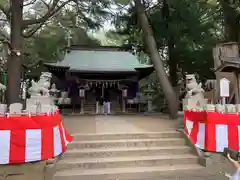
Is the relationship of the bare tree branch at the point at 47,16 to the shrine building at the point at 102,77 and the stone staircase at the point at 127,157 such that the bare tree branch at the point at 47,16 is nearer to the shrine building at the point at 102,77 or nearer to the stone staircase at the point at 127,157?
the stone staircase at the point at 127,157

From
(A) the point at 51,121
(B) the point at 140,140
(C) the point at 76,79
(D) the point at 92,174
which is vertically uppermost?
(C) the point at 76,79

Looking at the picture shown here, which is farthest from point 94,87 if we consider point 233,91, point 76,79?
point 233,91

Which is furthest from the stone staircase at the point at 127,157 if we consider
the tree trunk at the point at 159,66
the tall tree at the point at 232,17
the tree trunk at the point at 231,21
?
the tree trunk at the point at 231,21

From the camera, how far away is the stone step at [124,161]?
459 cm

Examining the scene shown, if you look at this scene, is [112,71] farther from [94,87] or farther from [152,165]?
[152,165]

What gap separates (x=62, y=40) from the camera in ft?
70.0

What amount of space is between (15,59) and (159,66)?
18.7 feet

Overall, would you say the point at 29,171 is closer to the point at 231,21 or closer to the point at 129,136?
the point at 129,136

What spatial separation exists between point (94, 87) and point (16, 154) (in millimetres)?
12677

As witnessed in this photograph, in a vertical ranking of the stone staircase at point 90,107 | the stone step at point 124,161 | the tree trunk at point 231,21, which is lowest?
the stone step at point 124,161

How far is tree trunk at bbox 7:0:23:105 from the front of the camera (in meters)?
7.26

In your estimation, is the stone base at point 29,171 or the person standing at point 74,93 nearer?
the stone base at point 29,171

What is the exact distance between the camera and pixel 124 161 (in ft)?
15.6

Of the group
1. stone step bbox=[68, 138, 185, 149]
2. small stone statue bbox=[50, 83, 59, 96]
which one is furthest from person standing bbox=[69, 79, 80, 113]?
stone step bbox=[68, 138, 185, 149]
